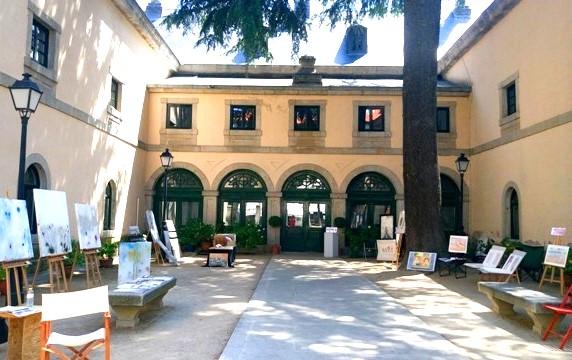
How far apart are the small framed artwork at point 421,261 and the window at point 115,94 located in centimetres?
983

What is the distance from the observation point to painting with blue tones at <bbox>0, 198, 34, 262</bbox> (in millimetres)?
6398

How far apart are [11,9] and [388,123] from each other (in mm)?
12746

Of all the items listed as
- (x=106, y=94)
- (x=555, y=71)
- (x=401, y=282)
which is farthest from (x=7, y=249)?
(x=555, y=71)

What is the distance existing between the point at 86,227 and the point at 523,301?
303 inches

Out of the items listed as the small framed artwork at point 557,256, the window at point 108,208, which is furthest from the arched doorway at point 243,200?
the small framed artwork at point 557,256

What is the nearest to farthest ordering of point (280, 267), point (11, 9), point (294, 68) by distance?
1. point (11, 9)
2. point (280, 267)
3. point (294, 68)

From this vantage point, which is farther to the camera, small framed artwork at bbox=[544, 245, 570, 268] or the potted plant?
the potted plant

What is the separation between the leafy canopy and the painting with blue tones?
7.84 metres

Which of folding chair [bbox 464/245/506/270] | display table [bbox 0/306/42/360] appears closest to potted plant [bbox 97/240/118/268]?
display table [bbox 0/306/42/360]

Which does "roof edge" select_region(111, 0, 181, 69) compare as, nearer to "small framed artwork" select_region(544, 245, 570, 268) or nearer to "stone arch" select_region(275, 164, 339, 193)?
"stone arch" select_region(275, 164, 339, 193)

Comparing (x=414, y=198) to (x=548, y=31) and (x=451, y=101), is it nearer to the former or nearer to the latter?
(x=548, y=31)

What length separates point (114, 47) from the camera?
48.5 ft

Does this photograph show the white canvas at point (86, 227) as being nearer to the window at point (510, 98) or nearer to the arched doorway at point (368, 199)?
the arched doorway at point (368, 199)

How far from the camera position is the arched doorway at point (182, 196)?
60.3 ft
